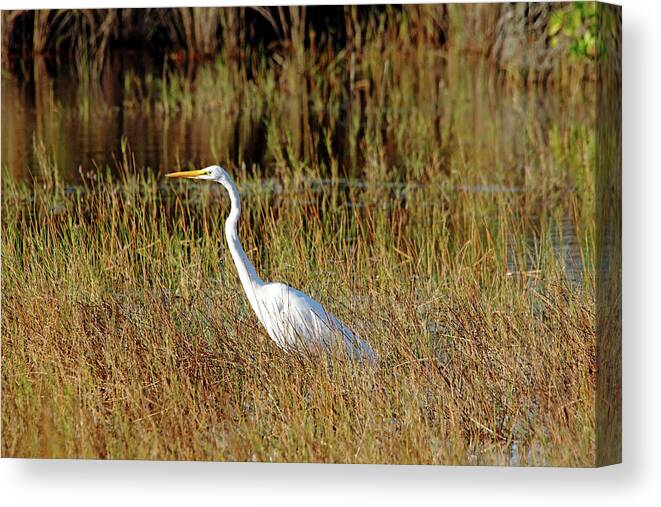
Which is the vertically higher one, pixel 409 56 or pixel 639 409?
pixel 409 56

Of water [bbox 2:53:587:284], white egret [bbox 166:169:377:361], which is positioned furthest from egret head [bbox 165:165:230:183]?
water [bbox 2:53:587:284]

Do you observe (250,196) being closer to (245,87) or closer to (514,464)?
(245,87)

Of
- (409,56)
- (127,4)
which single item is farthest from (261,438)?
(409,56)

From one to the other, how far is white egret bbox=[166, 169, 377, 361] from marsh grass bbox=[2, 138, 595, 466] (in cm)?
6

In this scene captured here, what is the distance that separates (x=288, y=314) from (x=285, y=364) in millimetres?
296

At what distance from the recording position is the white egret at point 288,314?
523 cm

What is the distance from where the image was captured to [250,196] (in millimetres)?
7617

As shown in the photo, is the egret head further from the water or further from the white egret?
the water

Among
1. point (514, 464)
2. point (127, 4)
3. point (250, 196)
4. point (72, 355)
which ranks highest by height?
point (127, 4)

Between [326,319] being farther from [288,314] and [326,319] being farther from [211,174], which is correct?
[211,174]

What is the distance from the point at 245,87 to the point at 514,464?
221 inches

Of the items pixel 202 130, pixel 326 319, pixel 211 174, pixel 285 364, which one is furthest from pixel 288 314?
pixel 202 130

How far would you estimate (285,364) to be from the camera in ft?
16.9

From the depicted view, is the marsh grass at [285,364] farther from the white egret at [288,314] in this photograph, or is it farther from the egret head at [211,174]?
the egret head at [211,174]
